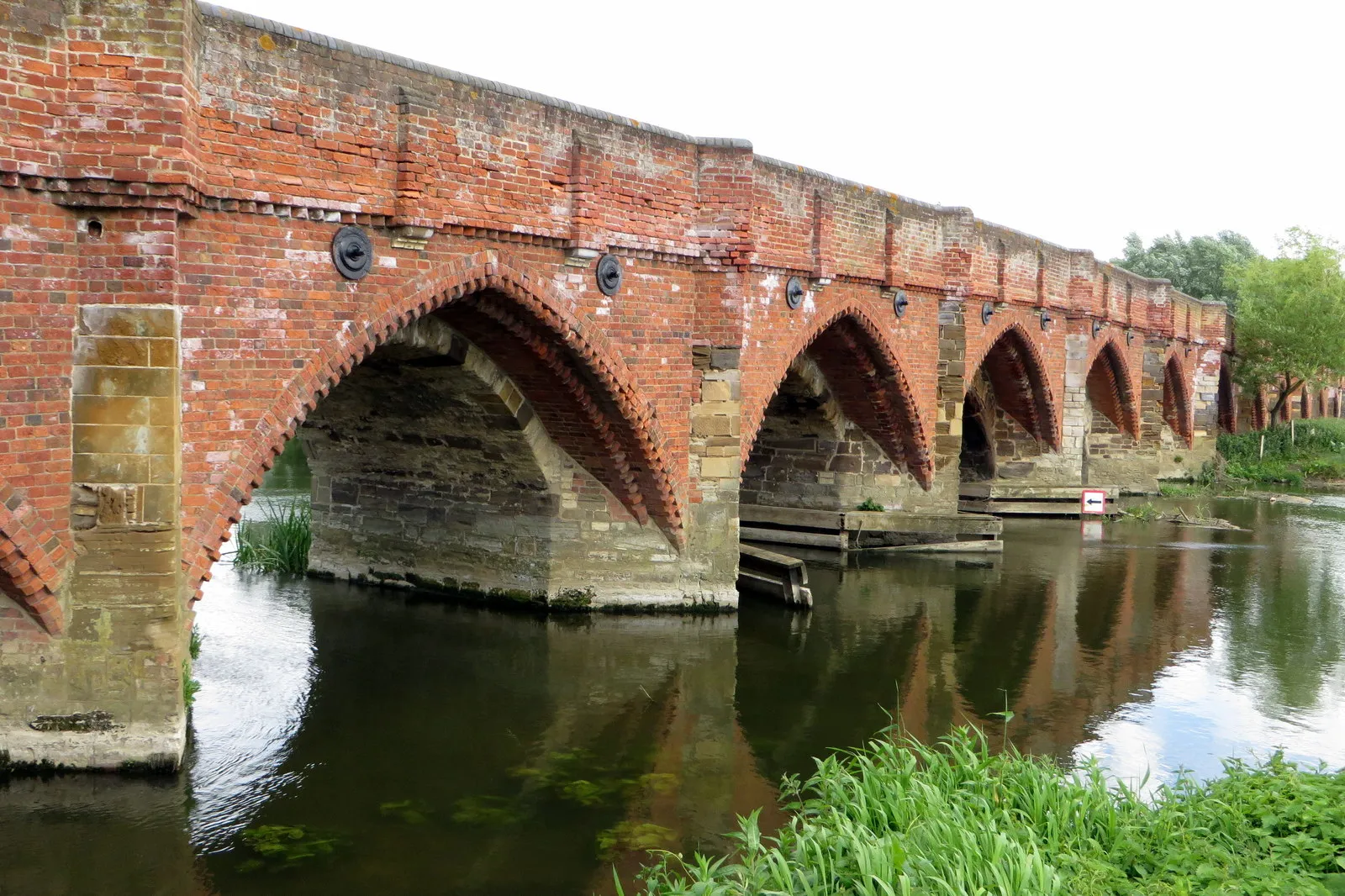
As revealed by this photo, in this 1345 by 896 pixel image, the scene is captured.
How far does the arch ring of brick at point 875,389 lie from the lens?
17.5m

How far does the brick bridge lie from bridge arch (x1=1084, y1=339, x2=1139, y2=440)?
9.62 metres

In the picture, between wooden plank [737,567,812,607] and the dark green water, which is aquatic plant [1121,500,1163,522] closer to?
the dark green water

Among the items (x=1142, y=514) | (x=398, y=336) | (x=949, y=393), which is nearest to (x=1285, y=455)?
(x=1142, y=514)

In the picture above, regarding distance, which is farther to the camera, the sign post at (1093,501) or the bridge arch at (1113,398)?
the bridge arch at (1113,398)

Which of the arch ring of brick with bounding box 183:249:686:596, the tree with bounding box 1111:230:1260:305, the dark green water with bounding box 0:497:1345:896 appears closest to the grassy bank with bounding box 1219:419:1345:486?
the tree with bounding box 1111:230:1260:305

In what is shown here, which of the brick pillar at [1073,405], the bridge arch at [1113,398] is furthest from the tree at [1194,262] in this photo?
the brick pillar at [1073,405]

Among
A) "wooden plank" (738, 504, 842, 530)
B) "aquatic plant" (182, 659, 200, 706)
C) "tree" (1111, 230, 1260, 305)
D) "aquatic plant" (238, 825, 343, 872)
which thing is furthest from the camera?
"tree" (1111, 230, 1260, 305)

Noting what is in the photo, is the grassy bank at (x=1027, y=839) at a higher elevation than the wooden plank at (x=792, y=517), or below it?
below

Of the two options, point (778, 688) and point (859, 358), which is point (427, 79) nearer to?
point (778, 688)

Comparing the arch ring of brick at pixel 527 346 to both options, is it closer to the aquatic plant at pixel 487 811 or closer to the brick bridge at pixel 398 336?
the brick bridge at pixel 398 336

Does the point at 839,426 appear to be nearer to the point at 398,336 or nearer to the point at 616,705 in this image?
the point at 616,705

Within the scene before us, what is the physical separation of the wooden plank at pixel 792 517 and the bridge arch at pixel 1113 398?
14.2 m

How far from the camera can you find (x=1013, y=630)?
14.6 m

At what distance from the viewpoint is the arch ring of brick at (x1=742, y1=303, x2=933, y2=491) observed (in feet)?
57.5
